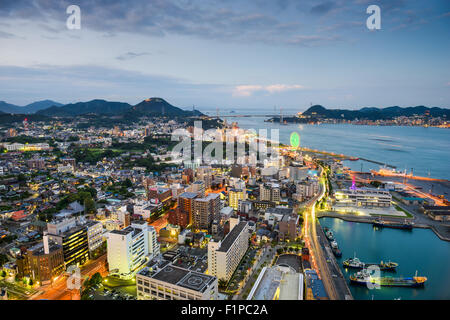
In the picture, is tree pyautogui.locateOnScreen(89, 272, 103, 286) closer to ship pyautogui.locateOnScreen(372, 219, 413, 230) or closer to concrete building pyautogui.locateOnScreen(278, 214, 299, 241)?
concrete building pyautogui.locateOnScreen(278, 214, 299, 241)

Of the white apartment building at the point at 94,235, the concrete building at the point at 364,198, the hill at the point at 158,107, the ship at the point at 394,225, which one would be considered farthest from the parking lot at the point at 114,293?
the hill at the point at 158,107

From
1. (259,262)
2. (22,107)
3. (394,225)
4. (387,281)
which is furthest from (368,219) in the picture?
(22,107)

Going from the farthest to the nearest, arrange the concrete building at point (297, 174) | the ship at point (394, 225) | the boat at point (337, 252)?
the concrete building at point (297, 174), the ship at point (394, 225), the boat at point (337, 252)

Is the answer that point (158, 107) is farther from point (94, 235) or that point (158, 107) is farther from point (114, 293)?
point (114, 293)

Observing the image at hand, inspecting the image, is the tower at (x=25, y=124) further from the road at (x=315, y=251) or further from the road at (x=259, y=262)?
the road at (x=259, y=262)

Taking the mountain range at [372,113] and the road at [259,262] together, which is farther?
the mountain range at [372,113]
